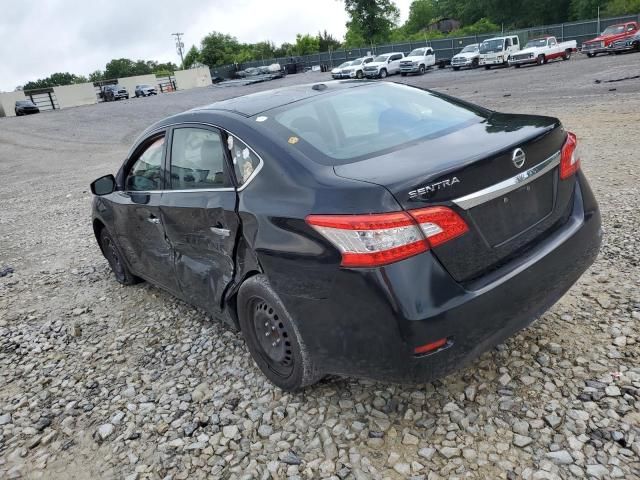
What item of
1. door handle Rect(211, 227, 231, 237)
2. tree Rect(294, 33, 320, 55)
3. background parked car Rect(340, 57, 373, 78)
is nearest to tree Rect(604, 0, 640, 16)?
background parked car Rect(340, 57, 373, 78)

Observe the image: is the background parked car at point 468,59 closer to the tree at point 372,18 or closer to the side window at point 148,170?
the side window at point 148,170

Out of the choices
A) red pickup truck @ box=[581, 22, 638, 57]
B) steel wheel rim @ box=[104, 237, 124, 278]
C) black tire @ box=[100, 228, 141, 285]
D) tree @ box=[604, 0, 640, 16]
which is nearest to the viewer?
black tire @ box=[100, 228, 141, 285]

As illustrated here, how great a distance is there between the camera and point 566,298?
11.8ft

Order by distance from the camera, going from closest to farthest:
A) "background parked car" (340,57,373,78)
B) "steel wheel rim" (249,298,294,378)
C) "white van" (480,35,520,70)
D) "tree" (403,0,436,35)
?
"steel wheel rim" (249,298,294,378)
"white van" (480,35,520,70)
"background parked car" (340,57,373,78)
"tree" (403,0,436,35)

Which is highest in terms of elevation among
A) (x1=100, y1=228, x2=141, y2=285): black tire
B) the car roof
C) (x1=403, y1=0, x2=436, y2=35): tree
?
(x1=403, y1=0, x2=436, y2=35): tree

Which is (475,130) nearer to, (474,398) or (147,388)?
(474,398)

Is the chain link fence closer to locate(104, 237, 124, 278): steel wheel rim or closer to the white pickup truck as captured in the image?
the white pickup truck

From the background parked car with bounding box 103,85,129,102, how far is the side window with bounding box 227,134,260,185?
56.0 meters

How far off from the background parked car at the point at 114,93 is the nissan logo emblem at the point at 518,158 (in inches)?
2246

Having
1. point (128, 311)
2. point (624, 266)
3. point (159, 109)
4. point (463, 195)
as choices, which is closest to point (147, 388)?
point (128, 311)

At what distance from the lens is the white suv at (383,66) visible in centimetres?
3750

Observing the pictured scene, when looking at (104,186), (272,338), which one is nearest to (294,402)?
(272,338)

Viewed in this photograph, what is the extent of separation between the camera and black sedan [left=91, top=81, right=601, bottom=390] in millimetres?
A: 2246

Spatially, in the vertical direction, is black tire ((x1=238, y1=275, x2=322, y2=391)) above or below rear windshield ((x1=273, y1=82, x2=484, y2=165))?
below
